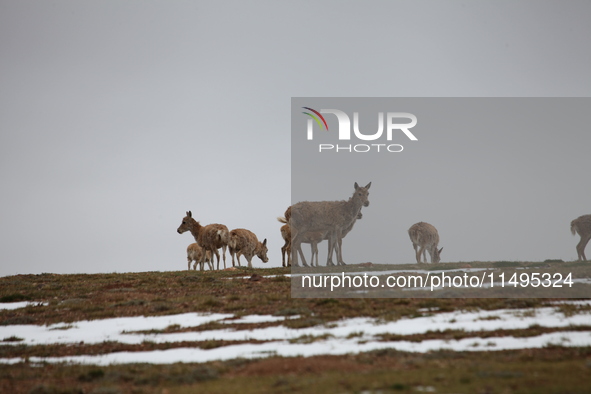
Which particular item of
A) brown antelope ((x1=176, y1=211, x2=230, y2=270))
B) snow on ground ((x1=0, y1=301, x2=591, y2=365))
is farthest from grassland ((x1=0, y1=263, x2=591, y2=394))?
brown antelope ((x1=176, y1=211, x2=230, y2=270))

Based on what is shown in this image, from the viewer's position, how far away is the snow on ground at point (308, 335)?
15016 mm

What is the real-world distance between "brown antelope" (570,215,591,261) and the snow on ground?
71.5 feet

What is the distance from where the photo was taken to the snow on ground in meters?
15.0

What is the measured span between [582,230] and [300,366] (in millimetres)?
30885

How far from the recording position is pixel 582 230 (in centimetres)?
3875

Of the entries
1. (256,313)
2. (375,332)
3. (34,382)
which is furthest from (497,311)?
(34,382)

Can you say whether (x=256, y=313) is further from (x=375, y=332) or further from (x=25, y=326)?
(x=25, y=326)

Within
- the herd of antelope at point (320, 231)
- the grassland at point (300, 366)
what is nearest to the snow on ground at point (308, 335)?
the grassland at point (300, 366)

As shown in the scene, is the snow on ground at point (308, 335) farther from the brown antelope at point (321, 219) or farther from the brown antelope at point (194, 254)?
the brown antelope at point (194, 254)

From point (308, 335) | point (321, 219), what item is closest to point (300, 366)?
point (308, 335)

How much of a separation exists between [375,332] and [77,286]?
18.4 metres

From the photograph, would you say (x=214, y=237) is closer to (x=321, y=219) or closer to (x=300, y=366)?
(x=321, y=219)

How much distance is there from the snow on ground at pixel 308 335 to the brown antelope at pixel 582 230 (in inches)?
858

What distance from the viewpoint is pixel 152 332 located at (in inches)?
759
